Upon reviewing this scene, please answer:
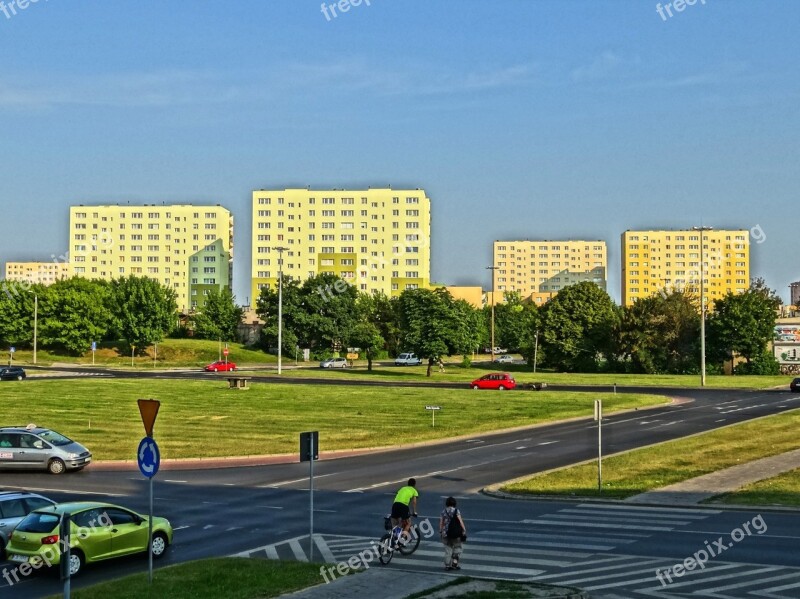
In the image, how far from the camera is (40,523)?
59.4 feet

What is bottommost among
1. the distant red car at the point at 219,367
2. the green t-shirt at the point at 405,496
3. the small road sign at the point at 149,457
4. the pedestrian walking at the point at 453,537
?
the pedestrian walking at the point at 453,537

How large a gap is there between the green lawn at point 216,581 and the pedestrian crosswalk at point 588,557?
188 centimetres

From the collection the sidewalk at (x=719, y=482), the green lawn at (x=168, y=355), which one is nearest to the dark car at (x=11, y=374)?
the green lawn at (x=168, y=355)

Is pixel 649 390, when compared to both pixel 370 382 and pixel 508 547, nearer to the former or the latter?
pixel 370 382

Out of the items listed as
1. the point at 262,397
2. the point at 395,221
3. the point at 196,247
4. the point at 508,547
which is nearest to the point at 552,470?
the point at 508,547

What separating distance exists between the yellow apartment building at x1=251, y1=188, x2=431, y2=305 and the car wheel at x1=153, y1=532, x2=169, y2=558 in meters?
160

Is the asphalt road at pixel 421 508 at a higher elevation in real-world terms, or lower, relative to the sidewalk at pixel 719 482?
lower

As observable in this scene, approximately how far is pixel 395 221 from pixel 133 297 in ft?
242

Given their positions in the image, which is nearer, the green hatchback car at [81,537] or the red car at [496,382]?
the green hatchback car at [81,537]

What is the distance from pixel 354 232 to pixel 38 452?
147937 millimetres

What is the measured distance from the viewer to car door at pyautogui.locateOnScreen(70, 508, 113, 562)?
18047mm

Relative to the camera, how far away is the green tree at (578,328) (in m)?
106

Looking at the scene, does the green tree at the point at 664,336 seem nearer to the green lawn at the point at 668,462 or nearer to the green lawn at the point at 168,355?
the green lawn at the point at 168,355

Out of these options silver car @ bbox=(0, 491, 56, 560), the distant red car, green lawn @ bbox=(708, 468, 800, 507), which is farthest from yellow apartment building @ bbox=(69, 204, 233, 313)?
silver car @ bbox=(0, 491, 56, 560)
